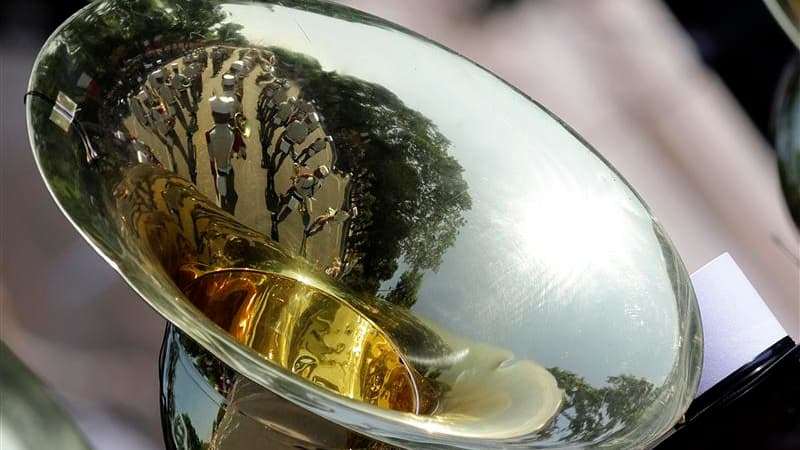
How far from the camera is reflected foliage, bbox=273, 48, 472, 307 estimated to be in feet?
1.95

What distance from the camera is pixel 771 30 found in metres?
0.96

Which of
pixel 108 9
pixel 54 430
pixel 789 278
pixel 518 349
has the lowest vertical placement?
pixel 789 278

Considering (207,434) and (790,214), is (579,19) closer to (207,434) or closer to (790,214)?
(790,214)

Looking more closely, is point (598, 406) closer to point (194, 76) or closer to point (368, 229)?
point (368, 229)

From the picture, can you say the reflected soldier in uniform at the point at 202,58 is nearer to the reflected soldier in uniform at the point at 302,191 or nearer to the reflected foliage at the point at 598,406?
the reflected soldier in uniform at the point at 302,191

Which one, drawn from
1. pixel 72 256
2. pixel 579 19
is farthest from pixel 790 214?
pixel 72 256

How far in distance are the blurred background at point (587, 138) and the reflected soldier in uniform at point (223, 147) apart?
0.17m

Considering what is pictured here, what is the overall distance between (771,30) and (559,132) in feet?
1.56

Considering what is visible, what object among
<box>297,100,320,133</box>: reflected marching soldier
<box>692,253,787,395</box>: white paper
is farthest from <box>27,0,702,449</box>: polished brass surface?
<box>692,253,787,395</box>: white paper

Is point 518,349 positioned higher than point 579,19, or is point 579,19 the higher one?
point 579,19

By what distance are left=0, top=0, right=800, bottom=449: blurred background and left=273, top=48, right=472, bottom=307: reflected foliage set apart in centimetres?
21

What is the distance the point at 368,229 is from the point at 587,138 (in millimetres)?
382

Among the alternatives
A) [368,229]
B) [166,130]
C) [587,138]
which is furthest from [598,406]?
[587,138]

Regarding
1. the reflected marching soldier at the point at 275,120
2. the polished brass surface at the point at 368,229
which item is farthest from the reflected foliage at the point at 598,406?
the reflected marching soldier at the point at 275,120
